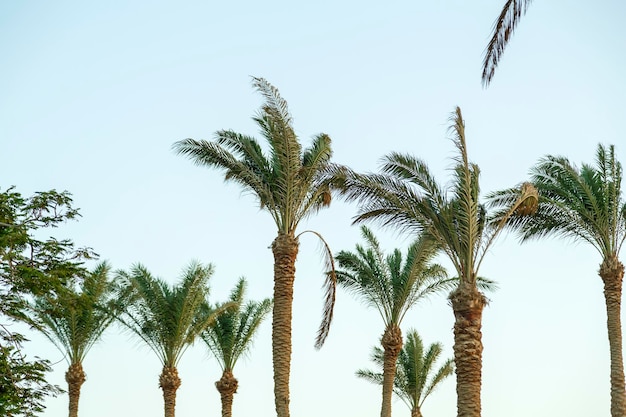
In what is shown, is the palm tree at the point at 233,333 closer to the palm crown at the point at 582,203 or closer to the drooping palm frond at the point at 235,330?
the drooping palm frond at the point at 235,330

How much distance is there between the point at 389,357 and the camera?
33.0 metres

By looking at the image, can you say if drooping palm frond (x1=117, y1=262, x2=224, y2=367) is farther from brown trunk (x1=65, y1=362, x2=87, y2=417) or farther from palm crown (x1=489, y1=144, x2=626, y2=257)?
palm crown (x1=489, y1=144, x2=626, y2=257)

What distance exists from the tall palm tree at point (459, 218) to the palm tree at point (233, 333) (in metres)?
16.7

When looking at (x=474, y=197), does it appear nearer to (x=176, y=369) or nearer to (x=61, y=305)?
(x=61, y=305)

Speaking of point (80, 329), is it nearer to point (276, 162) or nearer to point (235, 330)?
point (235, 330)

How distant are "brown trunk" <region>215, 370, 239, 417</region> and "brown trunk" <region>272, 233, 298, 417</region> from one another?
47.2ft

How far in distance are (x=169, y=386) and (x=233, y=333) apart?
4.53 meters

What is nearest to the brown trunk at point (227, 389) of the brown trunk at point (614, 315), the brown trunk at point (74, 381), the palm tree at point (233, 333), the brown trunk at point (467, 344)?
the palm tree at point (233, 333)

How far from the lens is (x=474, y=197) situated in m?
20.2

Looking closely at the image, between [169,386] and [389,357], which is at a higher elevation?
[389,357]

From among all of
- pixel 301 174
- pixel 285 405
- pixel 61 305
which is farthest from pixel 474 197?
pixel 61 305

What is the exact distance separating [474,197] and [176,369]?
1783cm

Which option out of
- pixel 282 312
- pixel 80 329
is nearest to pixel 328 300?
pixel 282 312

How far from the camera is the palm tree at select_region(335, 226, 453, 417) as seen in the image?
32.0 m
